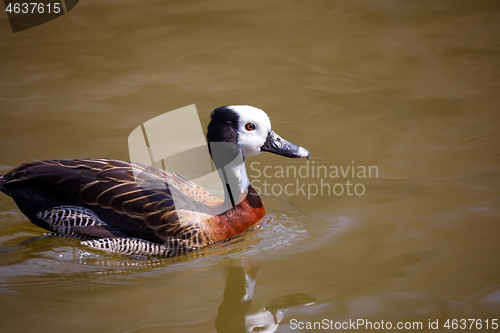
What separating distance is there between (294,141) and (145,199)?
321cm

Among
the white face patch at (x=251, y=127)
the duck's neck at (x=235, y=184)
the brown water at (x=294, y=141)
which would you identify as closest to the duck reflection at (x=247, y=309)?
the brown water at (x=294, y=141)

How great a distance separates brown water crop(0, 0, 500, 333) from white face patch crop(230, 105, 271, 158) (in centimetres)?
97

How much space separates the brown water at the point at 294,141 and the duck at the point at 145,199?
0.19 m

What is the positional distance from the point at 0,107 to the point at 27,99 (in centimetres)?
53

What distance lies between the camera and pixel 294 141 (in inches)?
307

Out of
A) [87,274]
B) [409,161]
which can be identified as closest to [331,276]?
[87,274]

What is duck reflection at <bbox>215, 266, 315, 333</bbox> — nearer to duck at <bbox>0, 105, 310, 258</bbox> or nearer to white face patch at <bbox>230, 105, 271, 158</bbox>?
duck at <bbox>0, 105, 310, 258</bbox>

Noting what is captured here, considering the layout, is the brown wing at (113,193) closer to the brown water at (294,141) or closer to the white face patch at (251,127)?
the brown water at (294,141)

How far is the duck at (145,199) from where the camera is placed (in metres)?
5.16

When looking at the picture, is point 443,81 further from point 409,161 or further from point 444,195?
point 444,195

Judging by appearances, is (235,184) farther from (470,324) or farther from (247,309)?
(470,324)

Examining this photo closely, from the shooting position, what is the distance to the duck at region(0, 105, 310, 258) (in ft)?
16.9

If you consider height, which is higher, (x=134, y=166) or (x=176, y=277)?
(x=134, y=166)

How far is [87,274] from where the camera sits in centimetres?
479
